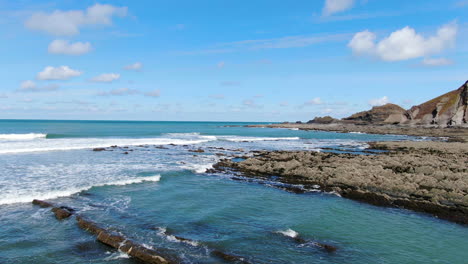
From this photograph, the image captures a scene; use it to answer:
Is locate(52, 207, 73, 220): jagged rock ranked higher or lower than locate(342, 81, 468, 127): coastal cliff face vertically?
lower

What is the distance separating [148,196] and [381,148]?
38.5 m

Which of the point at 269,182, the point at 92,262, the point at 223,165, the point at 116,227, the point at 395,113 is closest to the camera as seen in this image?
the point at 92,262

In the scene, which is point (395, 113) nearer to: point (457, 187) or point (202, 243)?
point (457, 187)

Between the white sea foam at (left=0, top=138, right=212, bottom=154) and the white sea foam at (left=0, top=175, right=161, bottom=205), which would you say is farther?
the white sea foam at (left=0, top=138, right=212, bottom=154)

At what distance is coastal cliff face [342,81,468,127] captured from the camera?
4281 inches

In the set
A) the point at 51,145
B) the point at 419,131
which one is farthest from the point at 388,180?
the point at 419,131

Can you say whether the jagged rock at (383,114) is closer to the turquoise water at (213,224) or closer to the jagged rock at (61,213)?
the turquoise water at (213,224)

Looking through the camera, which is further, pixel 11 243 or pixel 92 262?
pixel 11 243

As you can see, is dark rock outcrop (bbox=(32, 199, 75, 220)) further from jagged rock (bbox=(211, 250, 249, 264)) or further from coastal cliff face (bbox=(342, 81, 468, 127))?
coastal cliff face (bbox=(342, 81, 468, 127))

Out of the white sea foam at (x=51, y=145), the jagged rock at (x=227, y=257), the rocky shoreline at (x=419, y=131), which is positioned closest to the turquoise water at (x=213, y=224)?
→ the jagged rock at (x=227, y=257)

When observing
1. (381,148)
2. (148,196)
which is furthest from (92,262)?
(381,148)

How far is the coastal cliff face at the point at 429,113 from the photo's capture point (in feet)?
357

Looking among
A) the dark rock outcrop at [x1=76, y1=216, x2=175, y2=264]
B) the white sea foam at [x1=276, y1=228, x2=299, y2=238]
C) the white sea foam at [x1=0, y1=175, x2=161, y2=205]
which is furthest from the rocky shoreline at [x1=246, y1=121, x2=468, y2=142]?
the dark rock outcrop at [x1=76, y1=216, x2=175, y2=264]

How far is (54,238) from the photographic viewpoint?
1174cm
